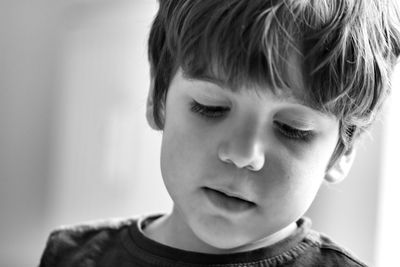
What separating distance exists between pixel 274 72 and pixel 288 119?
0.06 meters

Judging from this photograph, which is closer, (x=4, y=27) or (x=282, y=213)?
(x=282, y=213)

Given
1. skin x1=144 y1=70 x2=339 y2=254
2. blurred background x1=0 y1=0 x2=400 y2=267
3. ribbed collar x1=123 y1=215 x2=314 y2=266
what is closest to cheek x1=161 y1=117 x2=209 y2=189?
skin x1=144 y1=70 x2=339 y2=254

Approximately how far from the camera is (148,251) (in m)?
0.84

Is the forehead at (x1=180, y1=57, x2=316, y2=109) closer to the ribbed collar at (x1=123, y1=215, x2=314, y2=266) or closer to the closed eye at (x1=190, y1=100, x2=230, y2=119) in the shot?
the closed eye at (x1=190, y1=100, x2=230, y2=119)

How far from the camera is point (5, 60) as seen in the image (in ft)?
5.71

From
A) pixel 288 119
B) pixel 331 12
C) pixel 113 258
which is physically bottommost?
pixel 113 258

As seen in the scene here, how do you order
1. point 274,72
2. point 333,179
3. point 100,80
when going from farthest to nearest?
point 100,80 < point 333,179 < point 274,72

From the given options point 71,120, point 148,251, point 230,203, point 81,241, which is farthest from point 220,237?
point 71,120

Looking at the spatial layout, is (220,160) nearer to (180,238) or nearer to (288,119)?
(288,119)

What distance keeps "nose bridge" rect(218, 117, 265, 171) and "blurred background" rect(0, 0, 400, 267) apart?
97cm

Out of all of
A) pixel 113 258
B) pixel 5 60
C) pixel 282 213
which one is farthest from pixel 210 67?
pixel 5 60

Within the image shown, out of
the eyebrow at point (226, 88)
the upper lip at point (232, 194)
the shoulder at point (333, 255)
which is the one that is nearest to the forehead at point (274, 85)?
the eyebrow at point (226, 88)

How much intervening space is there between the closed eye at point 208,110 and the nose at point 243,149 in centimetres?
3

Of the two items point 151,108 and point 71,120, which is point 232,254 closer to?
point 151,108
